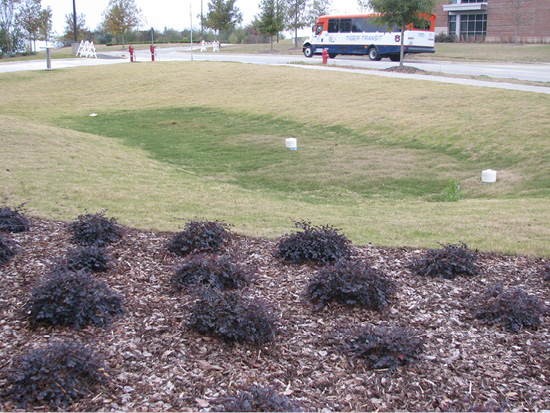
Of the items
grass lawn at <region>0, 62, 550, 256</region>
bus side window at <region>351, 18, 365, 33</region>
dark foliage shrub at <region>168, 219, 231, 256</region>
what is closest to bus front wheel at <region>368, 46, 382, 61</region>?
bus side window at <region>351, 18, 365, 33</region>

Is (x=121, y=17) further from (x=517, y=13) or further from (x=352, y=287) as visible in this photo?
(x=352, y=287)

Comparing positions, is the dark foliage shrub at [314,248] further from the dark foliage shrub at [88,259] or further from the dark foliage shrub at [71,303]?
the dark foliage shrub at [71,303]

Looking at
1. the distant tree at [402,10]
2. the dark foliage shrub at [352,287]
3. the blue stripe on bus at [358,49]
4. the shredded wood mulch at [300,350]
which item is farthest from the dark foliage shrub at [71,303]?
the blue stripe on bus at [358,49]

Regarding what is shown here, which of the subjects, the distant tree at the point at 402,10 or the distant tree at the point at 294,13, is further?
the distant tree at the point at 294,13

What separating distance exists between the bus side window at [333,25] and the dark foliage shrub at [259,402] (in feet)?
118

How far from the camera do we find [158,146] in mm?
15602

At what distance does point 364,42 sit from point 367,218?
2999cm

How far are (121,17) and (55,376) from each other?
182 feet

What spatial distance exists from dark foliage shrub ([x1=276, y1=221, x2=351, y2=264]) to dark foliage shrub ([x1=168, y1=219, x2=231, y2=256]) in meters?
0.64

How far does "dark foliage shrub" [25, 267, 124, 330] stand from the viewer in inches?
152

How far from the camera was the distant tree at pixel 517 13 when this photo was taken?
53.2m

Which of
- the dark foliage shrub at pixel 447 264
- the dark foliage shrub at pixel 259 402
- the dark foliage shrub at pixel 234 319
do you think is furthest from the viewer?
the dark foliage shrub at pixel 447 264

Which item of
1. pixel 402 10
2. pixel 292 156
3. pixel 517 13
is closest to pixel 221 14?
pixel 517 13

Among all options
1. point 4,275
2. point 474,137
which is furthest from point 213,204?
point 474,137
